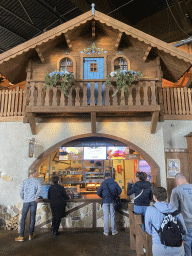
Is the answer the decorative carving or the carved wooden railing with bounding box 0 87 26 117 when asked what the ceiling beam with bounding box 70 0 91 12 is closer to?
the decorative carving

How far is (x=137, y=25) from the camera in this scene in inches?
542

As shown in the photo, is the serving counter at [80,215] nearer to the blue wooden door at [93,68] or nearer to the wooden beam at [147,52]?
the blue wooden door at [93,68]

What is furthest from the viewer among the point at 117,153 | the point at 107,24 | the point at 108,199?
the point at 117,153

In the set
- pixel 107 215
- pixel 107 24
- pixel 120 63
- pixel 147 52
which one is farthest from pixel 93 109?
pixel 107 215

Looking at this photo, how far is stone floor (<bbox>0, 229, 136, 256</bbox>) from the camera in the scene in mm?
5117

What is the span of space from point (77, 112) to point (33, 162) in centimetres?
226

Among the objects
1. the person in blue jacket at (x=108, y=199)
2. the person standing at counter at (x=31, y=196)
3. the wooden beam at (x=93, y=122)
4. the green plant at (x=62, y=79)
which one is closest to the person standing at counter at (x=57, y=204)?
the person standing at counter at (x=31, y=196)

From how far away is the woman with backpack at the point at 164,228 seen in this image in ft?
8.87

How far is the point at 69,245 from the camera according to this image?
5566 millimetres

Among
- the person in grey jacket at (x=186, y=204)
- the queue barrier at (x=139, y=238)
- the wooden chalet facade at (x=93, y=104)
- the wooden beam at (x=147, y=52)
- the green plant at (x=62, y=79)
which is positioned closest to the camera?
the queue barrier at (x=139, y=238)

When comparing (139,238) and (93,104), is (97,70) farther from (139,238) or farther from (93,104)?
(139,238)

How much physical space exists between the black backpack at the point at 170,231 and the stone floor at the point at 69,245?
276 cm

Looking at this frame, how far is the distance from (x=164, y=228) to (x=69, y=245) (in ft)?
12.0

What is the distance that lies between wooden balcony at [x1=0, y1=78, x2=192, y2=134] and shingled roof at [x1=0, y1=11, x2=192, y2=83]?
0.95 m
